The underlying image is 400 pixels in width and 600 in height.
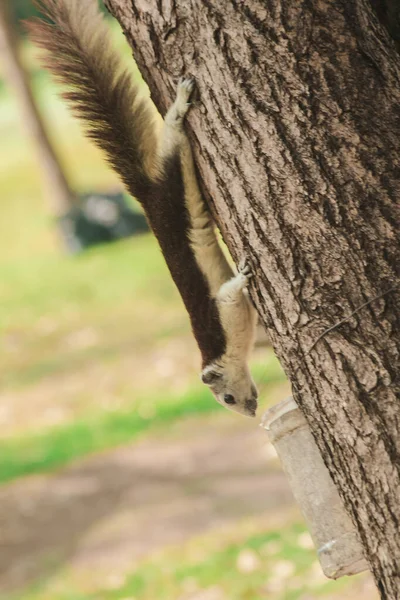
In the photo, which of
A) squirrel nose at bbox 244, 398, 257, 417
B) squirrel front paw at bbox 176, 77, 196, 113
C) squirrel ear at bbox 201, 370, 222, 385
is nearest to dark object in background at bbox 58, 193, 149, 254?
squirrel nose at bbox 244, 398, 257, 417

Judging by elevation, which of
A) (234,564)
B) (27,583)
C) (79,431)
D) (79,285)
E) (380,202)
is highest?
(380,202)

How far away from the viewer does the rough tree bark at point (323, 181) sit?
1.92 meters

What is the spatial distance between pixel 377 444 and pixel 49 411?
6.53 metres

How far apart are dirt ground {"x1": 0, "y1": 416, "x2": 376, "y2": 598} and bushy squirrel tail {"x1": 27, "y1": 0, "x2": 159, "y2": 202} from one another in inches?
124

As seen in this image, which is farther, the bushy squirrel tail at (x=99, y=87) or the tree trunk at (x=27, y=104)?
the tree trunk at (x=27, y=104)

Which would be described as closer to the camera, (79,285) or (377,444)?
(377,444)

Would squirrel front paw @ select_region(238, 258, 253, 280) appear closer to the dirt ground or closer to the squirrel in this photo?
the squirrel

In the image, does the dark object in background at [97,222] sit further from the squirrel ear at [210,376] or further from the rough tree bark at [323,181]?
the rough tree bark at [323,181]

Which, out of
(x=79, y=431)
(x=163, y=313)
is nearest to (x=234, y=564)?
(x=79, y=431)

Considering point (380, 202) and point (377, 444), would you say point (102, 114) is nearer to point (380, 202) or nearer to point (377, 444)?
point (380, 202)

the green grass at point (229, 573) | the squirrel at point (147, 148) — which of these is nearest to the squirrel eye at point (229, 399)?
the squirrel at point (147, 148)

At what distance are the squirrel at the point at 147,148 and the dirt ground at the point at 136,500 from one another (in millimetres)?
2868

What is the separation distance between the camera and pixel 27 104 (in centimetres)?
1302

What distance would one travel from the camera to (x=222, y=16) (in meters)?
1.93
